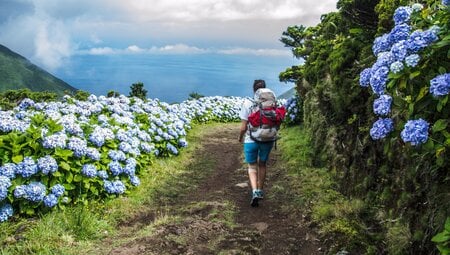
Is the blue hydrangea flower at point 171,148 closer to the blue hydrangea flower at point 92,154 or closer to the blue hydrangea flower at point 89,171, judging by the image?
the blue hydrangea flower at point 92,154

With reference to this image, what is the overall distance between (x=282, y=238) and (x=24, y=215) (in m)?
3.62

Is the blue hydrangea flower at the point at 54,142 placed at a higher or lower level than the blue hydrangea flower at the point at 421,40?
lower

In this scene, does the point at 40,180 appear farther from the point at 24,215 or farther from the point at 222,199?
the point at 222,199

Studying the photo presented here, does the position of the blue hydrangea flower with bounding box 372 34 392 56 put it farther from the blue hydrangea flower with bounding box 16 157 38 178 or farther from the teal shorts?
the blue hydrangea flower with bounding box 16 157 38 178

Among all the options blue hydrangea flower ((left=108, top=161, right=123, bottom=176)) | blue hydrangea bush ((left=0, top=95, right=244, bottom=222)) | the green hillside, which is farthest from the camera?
the green hillside

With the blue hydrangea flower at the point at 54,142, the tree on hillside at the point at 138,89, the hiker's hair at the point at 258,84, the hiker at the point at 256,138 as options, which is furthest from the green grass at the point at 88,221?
the tree on hillside at the point at 138,89

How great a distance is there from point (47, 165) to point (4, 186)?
0.63 metres

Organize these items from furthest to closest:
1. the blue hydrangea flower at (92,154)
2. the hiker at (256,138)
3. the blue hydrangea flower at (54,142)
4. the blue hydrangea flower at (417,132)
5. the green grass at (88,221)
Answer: the hiker at (256,138), the blue hydrangea flower at (92,154), the blue hydrangea flower at (54,142), the green grass at (88,221), the blue hydrangea flower at (417,132)

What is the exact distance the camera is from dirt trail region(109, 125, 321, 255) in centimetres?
553

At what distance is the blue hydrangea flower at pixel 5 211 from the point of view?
579 cm

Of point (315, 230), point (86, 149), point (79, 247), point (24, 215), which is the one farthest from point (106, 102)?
point (315, 230)

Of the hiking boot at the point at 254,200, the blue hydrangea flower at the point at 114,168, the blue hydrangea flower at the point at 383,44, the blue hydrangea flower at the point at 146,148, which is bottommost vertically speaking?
the hiking boot at the point at 254,200

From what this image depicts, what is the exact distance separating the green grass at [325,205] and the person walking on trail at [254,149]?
0.65 metres

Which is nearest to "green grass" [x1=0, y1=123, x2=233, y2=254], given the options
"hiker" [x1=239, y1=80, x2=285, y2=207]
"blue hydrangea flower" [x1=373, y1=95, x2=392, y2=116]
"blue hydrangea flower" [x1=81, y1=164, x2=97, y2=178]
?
"blue hydrangea flower" [x1=81, y1=164, x2=97, y2=178]
